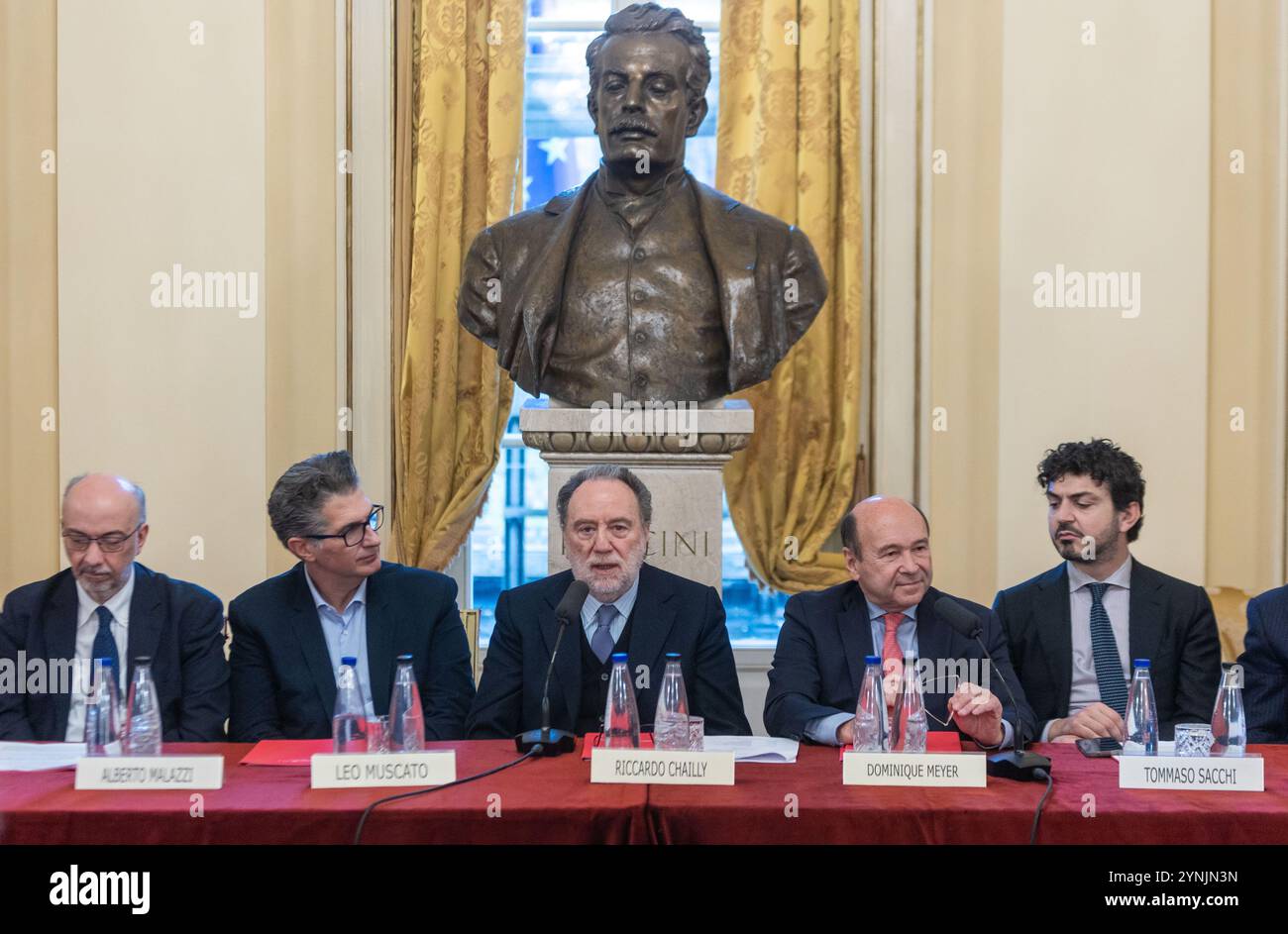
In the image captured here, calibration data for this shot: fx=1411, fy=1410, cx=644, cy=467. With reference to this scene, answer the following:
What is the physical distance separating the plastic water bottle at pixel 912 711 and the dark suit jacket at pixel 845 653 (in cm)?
46

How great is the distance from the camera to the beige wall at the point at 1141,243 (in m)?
5.24

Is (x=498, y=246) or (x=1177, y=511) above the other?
(x=498, y=246)

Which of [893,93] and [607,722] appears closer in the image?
[607,722]

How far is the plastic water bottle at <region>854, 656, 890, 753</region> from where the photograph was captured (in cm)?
279

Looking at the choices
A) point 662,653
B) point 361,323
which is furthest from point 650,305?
point 361,323

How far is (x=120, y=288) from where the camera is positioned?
5.36 m

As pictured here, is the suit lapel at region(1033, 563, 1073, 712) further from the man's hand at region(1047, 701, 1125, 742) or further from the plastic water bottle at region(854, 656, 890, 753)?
the plastic water bottle at region(854, 656, 890, 753)

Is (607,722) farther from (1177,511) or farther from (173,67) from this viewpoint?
(173,67)

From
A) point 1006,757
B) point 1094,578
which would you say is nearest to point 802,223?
point 1094,578

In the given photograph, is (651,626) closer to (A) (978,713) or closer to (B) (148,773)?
(A) (978,713)

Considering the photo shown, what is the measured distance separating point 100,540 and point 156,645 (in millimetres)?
291

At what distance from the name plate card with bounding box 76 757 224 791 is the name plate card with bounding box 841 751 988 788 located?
115 cm

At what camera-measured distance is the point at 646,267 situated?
4.22 metres

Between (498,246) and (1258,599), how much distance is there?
2368 millimetres
